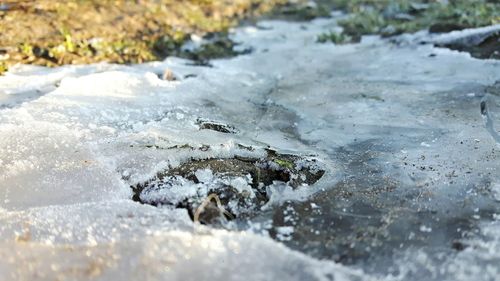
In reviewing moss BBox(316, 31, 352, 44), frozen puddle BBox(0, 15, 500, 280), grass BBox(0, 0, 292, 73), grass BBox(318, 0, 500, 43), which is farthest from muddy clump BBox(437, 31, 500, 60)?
grass BBox(0, 0, 292, 73)

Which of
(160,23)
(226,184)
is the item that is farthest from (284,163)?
(160,23)

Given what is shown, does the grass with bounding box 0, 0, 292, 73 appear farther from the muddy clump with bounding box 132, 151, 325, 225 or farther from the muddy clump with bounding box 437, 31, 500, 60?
the muddy clump with bounding box 437, 31, 500, 60

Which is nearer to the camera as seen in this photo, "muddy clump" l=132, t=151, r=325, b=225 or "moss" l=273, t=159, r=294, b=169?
"muddy clump" l=132, t=151, r=325, b=225

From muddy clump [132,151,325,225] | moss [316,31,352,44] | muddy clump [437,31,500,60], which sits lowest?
moss [316,31,352,44]

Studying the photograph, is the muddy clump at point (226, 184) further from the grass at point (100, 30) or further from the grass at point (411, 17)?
the grass at point (411, 17)

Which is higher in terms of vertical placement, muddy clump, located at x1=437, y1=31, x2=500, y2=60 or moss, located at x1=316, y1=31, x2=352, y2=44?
muddy clump, located at x1=437, y1=31, x2=500, y2=60

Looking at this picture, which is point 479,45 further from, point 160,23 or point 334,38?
point 160,23
